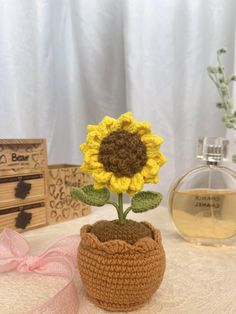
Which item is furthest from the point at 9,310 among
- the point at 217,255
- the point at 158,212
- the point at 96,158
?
the point at 158,212

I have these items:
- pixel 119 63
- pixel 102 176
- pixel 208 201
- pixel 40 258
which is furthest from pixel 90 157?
Answer: pixel 119 63

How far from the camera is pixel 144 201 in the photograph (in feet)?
1.14

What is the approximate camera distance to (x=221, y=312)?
33 cm

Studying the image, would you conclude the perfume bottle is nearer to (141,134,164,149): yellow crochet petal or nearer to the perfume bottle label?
the perfume bottle label

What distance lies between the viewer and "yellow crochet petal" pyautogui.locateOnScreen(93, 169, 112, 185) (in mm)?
319

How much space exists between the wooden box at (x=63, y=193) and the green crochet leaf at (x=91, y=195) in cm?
30

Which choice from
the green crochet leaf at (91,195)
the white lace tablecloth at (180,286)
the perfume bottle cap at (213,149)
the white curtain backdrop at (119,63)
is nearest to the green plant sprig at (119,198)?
the green crochet leaf at (91,195)

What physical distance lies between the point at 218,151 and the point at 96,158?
27cm

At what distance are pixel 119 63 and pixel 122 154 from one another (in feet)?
2.09

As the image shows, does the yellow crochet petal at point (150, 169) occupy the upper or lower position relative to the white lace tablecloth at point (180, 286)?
upper

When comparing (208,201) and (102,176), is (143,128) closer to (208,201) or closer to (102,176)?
(102,176)

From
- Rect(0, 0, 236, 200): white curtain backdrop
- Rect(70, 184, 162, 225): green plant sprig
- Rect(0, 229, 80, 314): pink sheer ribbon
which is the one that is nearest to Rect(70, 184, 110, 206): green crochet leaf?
Rect(70, 184, 162, 225): green plant sprig

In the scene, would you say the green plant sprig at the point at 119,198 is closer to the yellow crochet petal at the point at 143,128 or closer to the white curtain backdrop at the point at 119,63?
the yellow crochet petal at the point at 143,128

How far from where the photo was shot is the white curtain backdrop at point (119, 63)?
30.7 inches
